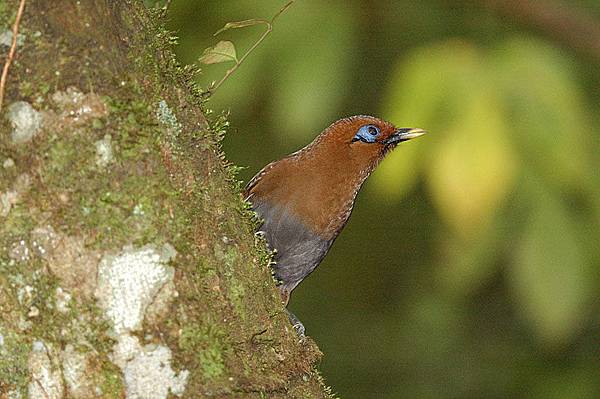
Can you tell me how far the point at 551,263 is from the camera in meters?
4.09

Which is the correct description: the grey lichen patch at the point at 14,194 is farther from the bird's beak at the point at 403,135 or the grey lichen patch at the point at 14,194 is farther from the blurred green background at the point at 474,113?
the bird's beak at the point at 403,135

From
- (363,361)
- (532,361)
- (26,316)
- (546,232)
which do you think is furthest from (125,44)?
(363,361)

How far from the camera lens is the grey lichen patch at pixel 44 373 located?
6.17 feet

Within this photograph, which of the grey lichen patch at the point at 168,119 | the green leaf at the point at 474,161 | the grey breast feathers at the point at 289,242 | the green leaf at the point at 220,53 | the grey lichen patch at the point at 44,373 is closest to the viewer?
the grey lichen patch at the point at 44,373

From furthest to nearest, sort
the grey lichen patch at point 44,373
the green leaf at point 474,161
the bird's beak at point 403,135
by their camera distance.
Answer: the bird's beak at point 403,135, the green leaf at point 474,161, the grey lichen patch at point 44,373

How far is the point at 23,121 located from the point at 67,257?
11.2 inches

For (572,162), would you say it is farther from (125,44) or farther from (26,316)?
(26,316)

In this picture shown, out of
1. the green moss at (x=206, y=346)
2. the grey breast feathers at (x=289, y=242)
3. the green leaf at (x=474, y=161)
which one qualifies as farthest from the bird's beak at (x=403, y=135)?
the green moss at (x=206, y=346)

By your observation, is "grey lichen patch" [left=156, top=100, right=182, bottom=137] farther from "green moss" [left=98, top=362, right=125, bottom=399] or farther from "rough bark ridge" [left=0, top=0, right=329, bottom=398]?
"green moss" [left=98, top=362, right=125, bottom=399]

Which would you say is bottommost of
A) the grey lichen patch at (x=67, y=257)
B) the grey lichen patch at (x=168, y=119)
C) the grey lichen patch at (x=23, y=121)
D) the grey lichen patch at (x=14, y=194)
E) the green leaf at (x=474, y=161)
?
the green leaf at (x=474, y=161)

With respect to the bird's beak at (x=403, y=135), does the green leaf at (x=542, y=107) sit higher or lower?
higher

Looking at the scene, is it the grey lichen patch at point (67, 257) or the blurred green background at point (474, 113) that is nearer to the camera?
the grey lichen patch at point (67, 257)

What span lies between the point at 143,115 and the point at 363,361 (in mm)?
5657

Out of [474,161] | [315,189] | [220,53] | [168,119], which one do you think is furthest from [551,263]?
[168,119]
